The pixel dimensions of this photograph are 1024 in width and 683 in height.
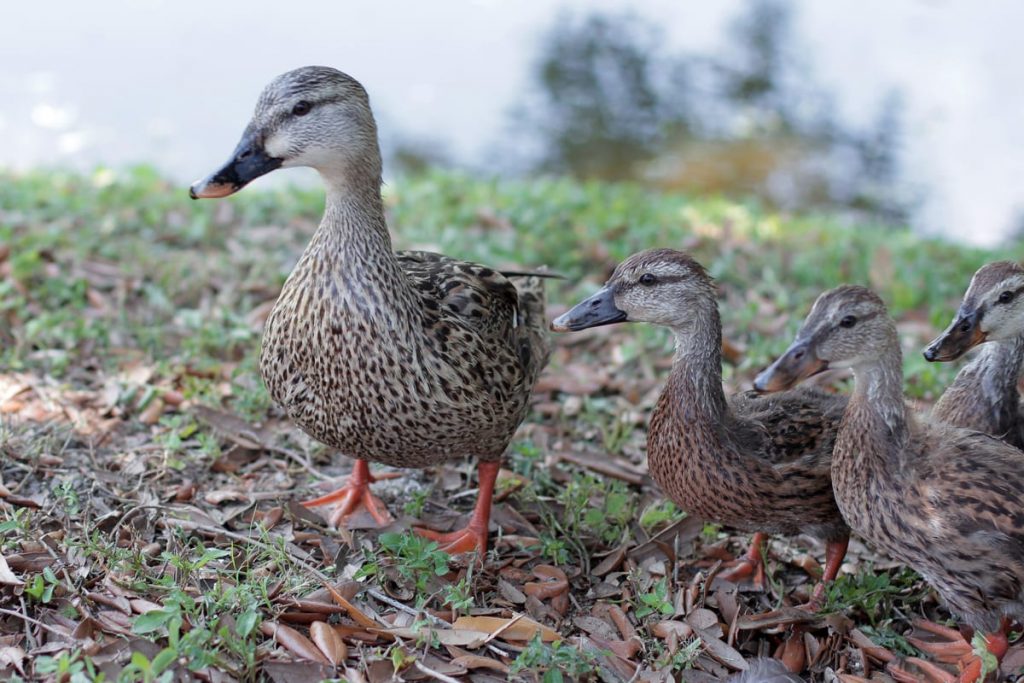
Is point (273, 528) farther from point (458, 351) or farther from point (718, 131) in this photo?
point (718, 131)

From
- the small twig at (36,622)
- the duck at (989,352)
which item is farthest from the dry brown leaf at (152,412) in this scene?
the duck at (989,352)

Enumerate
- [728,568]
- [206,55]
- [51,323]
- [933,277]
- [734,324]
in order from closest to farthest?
[728,568] → [51,323] → [734,324] → [933,277] → [206,55]

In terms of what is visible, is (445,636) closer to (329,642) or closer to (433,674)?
(433,674)

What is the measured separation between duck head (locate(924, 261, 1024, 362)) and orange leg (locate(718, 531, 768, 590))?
0.89 m

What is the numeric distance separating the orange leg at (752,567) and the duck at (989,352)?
80cm

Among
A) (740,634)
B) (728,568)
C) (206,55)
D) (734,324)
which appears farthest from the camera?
(206,55)

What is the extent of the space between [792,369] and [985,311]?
0.75 meters

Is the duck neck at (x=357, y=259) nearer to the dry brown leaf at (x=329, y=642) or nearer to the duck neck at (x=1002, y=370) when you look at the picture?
the dry brown leaf at (x=329, y=642)

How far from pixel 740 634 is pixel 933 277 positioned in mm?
3395

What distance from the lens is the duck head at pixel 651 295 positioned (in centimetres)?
366

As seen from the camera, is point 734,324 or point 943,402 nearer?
point 943,402

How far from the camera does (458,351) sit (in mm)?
3555

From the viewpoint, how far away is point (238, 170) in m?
3.33

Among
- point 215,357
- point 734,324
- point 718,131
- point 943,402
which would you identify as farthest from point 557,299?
point 718,131
